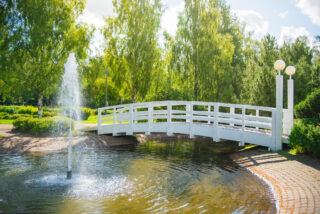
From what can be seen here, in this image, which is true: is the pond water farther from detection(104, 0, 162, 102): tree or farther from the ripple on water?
detection(104, 0, 162, 102): tree

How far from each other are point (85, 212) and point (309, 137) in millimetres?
6687

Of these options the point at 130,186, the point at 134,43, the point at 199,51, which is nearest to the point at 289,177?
the point at 130,186

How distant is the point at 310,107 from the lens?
470 inches

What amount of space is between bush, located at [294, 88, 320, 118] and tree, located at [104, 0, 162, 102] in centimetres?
959

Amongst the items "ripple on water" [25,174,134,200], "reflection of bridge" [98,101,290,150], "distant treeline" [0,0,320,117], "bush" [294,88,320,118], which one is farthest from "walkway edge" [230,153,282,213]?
"distant treeline" [0,0,320,117]

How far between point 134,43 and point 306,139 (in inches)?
493

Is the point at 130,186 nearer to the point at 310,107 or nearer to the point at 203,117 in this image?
the point at 203,117

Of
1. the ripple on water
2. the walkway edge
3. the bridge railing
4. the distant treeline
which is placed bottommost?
the ripple on water

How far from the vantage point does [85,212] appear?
5660 mm

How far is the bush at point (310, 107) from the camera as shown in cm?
1159

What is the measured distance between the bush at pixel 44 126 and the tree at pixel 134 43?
4803 mm

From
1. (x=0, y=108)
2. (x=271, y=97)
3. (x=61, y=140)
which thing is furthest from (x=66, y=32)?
(x=0, y=108)

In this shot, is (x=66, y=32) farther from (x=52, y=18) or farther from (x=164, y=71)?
(x=164, y=71)

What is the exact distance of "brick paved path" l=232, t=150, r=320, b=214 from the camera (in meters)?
5.51
